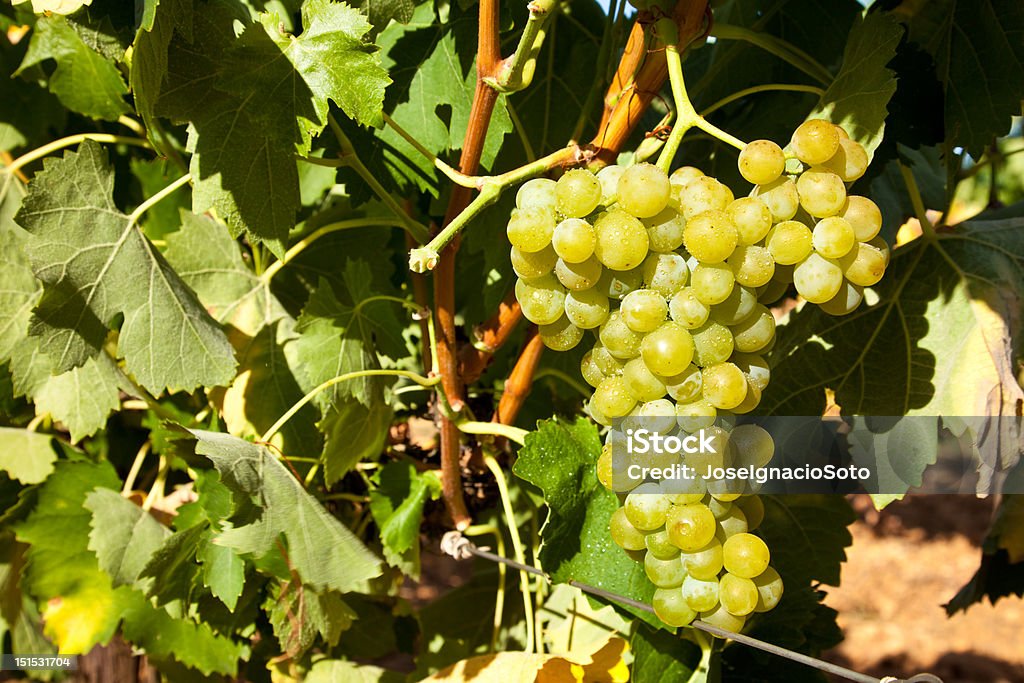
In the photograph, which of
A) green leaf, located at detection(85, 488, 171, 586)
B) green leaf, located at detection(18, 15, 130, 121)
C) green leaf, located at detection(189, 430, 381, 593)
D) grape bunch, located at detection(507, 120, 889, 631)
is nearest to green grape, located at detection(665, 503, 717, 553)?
grape bunch, located at detection(507, 120, 889, 631)

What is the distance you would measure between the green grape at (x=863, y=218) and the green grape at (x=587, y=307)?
209 mm

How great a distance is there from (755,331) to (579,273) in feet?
0.52

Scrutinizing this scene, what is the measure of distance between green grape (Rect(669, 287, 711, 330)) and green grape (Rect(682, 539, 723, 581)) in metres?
0.19

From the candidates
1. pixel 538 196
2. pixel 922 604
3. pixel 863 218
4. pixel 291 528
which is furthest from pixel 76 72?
pixel 922 604

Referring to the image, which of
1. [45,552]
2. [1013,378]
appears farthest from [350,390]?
[1013,378]

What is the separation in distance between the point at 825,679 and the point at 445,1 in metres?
0.86

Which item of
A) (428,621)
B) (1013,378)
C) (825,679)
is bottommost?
(428,621)

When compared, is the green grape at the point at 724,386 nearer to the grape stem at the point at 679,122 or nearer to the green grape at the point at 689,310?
the green grape at the point at 689,310

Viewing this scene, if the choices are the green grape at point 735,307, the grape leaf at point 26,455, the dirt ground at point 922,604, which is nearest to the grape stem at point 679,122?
the green grape at point 735,307

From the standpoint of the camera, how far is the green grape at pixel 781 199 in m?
0.72

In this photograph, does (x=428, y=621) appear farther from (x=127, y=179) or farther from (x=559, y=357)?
(x=127, y=179)

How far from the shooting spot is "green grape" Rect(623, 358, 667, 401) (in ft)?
2.38

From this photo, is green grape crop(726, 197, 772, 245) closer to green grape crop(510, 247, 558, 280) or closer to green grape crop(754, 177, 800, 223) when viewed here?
green grape crop(754, 177, 800, 223)

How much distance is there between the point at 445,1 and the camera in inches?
37.8
